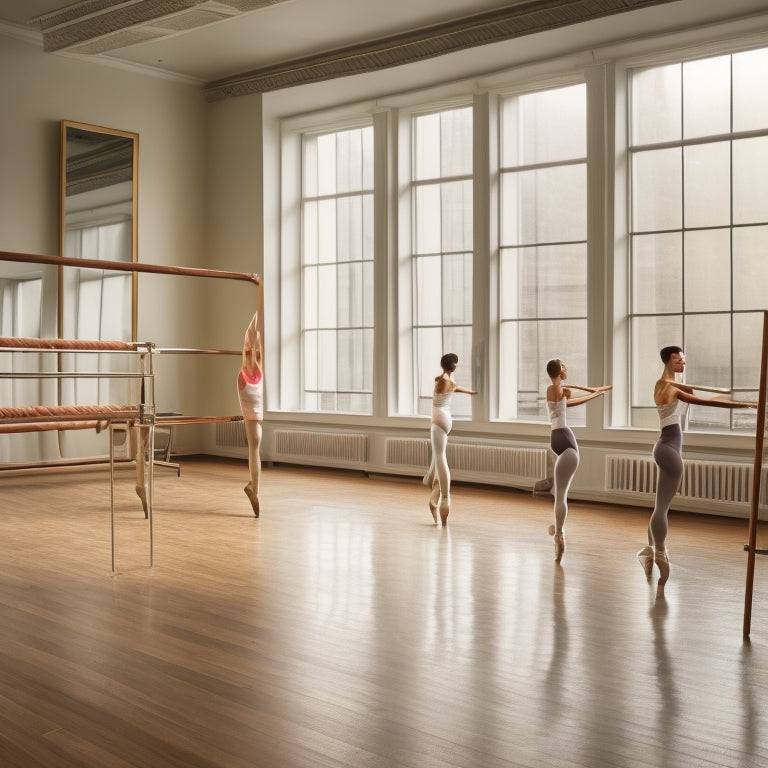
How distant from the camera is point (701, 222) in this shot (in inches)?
321

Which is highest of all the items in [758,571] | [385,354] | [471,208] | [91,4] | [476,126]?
[91,4]

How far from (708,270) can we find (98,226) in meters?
6.45

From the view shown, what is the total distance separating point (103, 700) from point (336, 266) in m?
8.20

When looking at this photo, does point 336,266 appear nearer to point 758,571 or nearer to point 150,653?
point 758,571

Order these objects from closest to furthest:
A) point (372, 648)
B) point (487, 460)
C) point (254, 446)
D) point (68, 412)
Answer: point (372, 648) → point (68, 412) → point (254, 446) → point (487, 460)

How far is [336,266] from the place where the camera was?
11.0m

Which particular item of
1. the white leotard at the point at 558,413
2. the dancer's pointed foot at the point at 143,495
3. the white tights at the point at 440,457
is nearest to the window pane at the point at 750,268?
the white tights at the point at 440,457

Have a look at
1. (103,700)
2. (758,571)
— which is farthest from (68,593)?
(758,571)

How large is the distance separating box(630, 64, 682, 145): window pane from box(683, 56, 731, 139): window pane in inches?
3.1

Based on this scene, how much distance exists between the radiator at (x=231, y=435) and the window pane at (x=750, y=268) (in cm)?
591

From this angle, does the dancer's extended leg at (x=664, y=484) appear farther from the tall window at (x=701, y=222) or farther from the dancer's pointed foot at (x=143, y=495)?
the dancer's pointed foot at (x=143, y=495)

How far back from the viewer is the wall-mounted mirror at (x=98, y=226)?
1020 centimetres

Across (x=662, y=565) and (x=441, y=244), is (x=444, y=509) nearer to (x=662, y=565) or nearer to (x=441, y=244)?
(x=662, y=565)

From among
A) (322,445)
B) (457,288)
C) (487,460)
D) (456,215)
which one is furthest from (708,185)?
(322,445)
